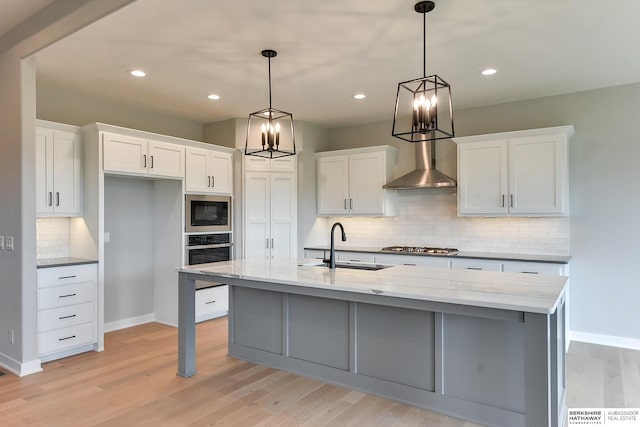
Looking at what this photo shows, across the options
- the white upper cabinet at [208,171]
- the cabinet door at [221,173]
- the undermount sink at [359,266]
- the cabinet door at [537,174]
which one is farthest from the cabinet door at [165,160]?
the cabinet door at [537,174]

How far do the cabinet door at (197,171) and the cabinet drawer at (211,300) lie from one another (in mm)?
1287

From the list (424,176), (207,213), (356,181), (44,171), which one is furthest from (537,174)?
(44,171)

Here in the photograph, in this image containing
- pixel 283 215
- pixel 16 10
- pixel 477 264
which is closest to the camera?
pixel 16 10

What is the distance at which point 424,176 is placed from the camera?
530 cm

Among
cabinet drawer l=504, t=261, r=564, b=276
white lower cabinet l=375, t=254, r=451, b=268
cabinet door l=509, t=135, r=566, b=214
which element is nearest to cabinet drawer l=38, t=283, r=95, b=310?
white lower cabinet l=375, t=254, r=451, b=268

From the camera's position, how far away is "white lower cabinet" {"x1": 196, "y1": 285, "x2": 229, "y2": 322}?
5.18 meters

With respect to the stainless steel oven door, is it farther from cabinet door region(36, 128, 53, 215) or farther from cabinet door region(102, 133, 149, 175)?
cabinet door region(36, 128, 53, 215)

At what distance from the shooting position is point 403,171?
5.80 m

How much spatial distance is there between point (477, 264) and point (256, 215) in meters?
2.90

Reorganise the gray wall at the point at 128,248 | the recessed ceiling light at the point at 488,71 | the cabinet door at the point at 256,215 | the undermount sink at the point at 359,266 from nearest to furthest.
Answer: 1. the undermount sink at the point at 359,266
2. the recessed ceiling light at the point at 488,71
3. the gray wall at the point at 128,248
4. the cabinet door at the point at 256,215

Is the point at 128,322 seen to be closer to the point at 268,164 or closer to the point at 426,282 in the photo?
the point at 268,164

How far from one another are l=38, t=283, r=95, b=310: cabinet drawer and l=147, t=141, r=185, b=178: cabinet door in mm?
1402

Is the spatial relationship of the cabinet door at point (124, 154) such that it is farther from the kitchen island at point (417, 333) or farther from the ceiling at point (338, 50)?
the kitchen island at point (417, 333)

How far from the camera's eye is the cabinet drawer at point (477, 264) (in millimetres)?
4504
